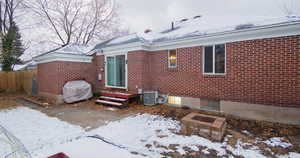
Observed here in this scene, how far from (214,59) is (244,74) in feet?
4.00

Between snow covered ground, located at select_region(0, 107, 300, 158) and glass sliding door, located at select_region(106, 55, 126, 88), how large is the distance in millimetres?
3765

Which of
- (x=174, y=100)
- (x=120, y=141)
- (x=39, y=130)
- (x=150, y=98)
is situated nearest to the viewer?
(x=120, y=141)

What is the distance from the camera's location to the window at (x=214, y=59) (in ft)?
18.1

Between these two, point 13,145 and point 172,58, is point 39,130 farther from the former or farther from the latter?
point 172,58

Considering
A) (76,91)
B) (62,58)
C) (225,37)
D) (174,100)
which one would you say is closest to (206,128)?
(174,100)

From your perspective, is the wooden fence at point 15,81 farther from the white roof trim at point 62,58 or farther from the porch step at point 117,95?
the porch step at point 117,95

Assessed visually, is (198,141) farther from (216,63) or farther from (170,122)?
(216,63)

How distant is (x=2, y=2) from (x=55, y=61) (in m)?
12.5

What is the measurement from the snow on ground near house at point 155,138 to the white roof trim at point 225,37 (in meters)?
3.41

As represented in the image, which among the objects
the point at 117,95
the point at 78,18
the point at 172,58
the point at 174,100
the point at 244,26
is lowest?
the point at 174,100

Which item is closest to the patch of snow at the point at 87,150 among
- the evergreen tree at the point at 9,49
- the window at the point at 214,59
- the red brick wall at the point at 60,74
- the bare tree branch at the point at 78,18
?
the window at the point at 214,59

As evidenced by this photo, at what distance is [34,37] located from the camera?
15953 mm

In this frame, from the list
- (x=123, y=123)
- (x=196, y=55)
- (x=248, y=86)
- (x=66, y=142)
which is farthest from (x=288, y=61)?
(x=66, y=142)

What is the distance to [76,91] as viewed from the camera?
7.79 metres
